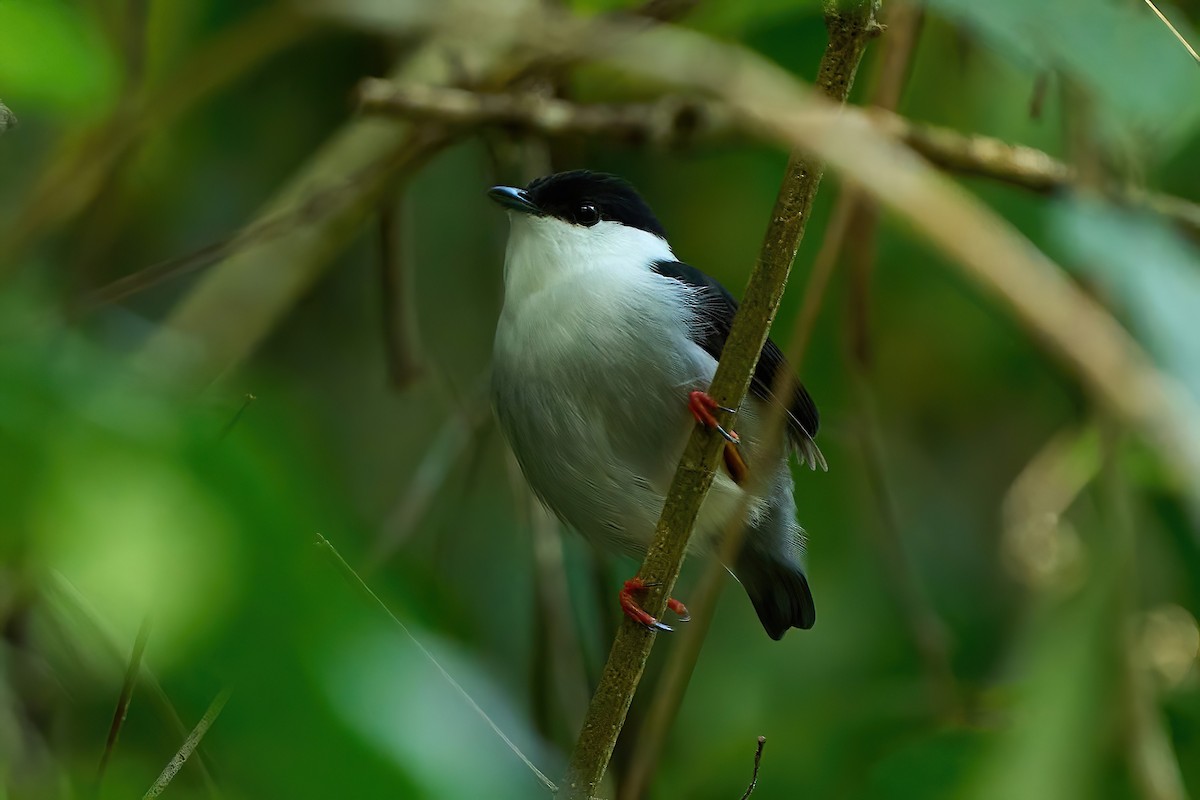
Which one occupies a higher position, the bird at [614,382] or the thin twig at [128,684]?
the bird at [614,382]

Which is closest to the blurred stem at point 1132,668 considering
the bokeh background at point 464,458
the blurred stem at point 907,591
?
the bokeh background at point 464,458

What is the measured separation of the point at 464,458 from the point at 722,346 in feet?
5.76

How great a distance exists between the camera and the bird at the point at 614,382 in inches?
111

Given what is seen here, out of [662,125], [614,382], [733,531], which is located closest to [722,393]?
[733,531]

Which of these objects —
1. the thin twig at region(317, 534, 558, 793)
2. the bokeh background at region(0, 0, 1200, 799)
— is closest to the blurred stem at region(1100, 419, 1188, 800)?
the bokeh background at region(0, 0, 1200, 799)

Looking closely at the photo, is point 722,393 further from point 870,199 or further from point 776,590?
point 776,590

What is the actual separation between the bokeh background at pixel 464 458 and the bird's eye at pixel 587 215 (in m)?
0.39

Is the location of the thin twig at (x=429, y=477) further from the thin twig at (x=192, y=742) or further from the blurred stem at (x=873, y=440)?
Answer: the thin twig at (x=192, y=742)

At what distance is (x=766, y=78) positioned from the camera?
2.23 metres

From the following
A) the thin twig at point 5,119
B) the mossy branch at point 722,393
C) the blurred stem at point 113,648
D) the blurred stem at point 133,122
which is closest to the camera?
the blurred stem at point 113,648

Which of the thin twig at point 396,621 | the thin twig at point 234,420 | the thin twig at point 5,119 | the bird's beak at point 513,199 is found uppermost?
the bird's beak at point 513,199

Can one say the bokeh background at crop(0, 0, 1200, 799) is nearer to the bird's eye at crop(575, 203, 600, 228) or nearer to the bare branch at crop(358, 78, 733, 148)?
the bare branch at crop(358, 78, 733, 148)

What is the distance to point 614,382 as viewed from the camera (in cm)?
281

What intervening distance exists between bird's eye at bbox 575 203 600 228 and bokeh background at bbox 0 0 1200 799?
1.26 feet
